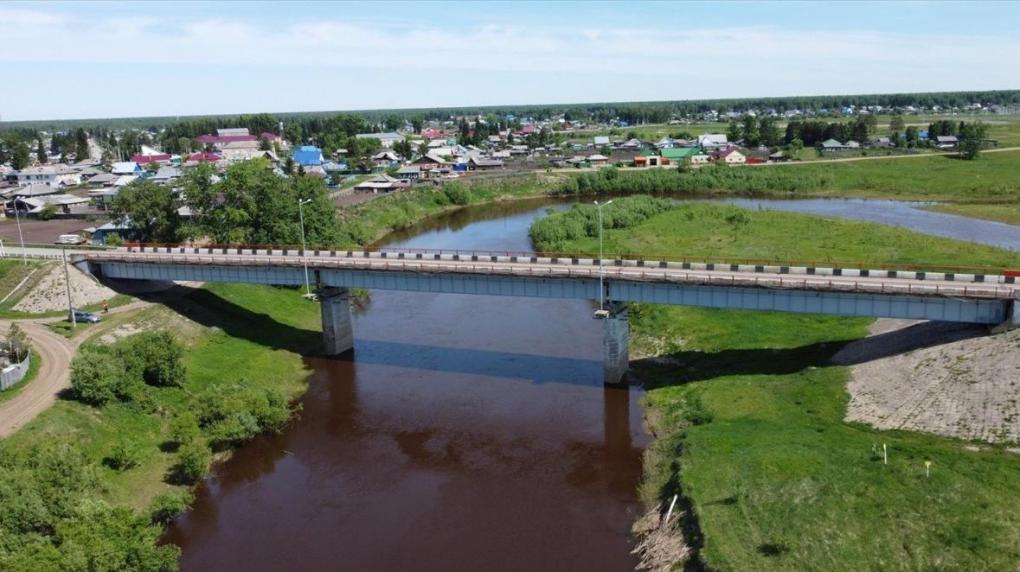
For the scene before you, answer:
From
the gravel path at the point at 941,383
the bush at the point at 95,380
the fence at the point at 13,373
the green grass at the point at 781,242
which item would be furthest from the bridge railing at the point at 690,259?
the fence at the point at 13,373

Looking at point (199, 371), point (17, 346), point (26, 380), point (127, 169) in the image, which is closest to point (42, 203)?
point (127, 169)

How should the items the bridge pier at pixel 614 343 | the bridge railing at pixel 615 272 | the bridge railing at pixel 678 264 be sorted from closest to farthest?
the bridge railing at pixel 615 272 → the bridge railing at pixel 678 264 → the bridge pier at pixel 614 343

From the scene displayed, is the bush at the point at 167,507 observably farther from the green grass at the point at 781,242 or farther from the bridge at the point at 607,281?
the green grass at the point at 781,242

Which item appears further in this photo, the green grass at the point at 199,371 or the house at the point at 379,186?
the house at the point at 379,186

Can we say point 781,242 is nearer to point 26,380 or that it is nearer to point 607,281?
point 607,281

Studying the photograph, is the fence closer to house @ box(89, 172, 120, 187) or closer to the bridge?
the bridge

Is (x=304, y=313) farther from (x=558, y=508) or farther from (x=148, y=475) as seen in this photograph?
(x=558, y=508)
